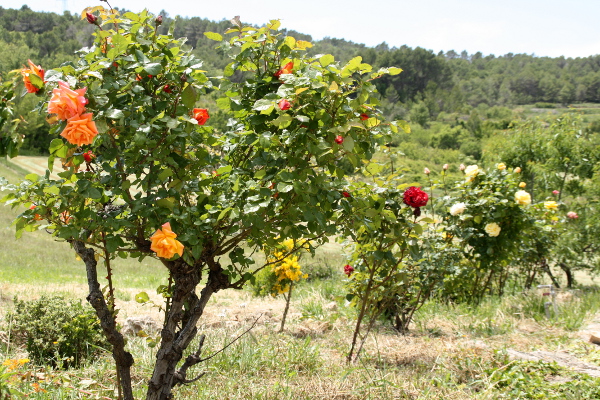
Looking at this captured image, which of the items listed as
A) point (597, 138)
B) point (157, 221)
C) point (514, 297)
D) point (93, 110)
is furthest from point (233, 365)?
point (597, 138)

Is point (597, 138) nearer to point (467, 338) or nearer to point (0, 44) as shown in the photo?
point (467, 338)

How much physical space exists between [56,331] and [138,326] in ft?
2.29

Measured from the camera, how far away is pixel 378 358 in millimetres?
3166

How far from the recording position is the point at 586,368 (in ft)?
9.77

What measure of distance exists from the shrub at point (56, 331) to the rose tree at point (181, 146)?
3.63 feet

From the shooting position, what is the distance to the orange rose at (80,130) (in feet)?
4.33

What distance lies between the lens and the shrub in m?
2.83

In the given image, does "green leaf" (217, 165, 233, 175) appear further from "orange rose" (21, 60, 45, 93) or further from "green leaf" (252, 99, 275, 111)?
"orange rose" (21, 60, 45, 93)

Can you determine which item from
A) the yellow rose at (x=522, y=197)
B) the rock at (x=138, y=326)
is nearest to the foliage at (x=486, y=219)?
the yellow rose at (x=522, y=197)

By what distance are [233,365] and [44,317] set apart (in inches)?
47.3

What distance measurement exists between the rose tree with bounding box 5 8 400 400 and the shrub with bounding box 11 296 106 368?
1107mm

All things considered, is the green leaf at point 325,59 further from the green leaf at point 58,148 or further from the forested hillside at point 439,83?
the forested hillside at point 439,83

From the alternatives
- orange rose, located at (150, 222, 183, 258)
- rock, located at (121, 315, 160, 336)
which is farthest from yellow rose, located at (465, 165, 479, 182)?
orange rose, located at (150, 222, 183, 258)

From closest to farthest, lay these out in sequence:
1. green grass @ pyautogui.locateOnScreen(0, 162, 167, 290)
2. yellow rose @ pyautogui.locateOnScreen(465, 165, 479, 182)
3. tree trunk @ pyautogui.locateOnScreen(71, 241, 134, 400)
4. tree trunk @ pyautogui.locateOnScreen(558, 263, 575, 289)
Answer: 1. tree trunk @ pyautogui.locateOnScreen(71, 241, 134, 400)
2. yellow rose @ pyautogui.locateOnScreen(465, 165, 479, 182)
3. tree trunk @ pyautogui.locateOnScreen(558, 263, 575, 289)
4. green grass @ pyautogui.locateOnScreen(0, 162, 167, 290)
